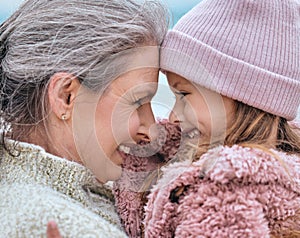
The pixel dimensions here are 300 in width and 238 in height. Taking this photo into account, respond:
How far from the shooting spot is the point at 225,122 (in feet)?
4.86

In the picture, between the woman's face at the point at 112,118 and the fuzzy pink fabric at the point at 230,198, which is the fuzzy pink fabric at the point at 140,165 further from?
the fuzzy pink fabric at the point at 230,198

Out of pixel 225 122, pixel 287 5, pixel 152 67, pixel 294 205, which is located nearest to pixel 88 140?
pixel 152 67

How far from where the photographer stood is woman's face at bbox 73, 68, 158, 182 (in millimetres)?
1377

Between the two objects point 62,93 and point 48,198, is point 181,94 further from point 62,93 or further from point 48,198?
point 48,198

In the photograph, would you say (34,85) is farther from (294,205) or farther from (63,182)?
(294,205)

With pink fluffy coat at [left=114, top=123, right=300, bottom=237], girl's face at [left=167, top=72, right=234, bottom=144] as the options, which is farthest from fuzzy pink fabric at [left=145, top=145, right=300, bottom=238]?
girl's face at [left=167, top=72, right=234, bottom=144]

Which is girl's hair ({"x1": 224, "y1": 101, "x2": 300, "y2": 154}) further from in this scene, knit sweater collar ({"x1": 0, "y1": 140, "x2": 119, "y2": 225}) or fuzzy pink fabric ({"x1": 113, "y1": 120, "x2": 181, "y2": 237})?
knit sweater collar ({"x1": 0, "y1": 140, "x2": 119, "y2": 225})

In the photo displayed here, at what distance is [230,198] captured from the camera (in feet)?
3.76

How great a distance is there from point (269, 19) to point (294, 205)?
0.54 m

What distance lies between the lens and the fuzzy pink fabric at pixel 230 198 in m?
1.13

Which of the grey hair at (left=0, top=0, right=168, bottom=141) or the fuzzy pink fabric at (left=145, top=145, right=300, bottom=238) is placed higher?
the grey hair at (left=0, top=0, right=168, bottom=141)

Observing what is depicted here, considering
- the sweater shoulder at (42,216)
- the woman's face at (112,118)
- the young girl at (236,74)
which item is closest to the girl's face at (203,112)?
the young girl at (236,74)

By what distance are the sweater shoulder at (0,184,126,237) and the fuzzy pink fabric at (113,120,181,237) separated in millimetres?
291

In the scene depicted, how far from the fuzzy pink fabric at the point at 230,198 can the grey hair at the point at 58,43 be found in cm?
33
